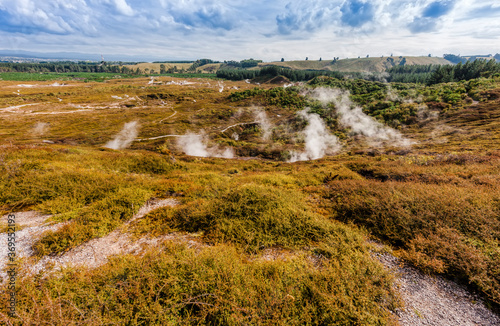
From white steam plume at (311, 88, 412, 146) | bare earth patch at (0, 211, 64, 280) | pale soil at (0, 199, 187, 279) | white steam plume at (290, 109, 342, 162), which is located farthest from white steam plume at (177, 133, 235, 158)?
pale soil at (0, 199, 187, 279)

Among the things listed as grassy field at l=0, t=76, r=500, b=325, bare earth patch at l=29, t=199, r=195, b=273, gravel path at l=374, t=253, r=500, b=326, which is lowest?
bare earth patch at l=29, t=199, r=195, b=273

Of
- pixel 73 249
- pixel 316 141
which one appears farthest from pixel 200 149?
pixel 73 249

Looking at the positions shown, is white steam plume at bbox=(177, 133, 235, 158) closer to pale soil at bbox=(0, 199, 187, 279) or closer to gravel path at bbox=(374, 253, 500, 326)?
pale soil at bbox=(0, 199, 187, 279)

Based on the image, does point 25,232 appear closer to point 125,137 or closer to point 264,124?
point 125,137

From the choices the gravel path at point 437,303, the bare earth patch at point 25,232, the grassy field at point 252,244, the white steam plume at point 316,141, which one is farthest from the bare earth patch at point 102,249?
the white steam plume at point 316,141

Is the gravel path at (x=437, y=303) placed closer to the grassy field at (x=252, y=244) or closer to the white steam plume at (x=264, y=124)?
the grassy field at (x=252, y=244)

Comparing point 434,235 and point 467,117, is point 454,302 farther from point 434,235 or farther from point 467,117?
point 467,117
